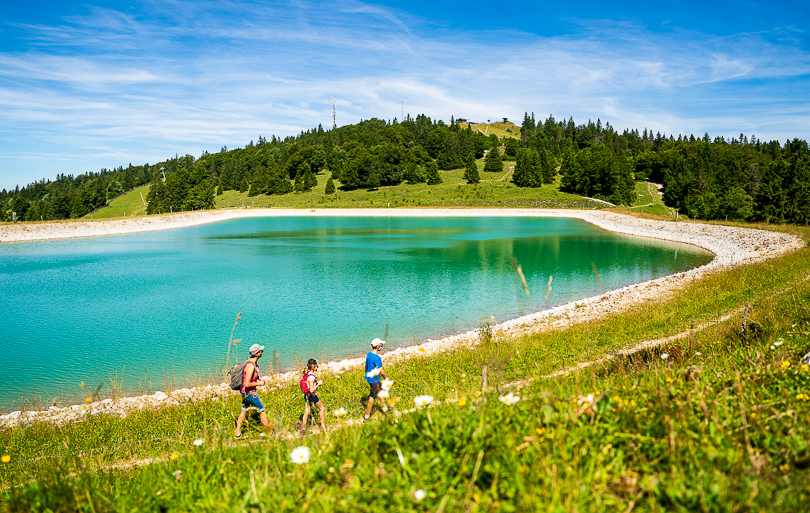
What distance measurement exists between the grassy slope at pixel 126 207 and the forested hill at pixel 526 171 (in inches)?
150

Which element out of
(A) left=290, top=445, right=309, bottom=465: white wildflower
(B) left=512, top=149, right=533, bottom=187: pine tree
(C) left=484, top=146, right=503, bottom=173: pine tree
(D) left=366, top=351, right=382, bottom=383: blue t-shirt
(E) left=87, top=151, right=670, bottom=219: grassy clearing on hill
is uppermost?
(C) left=484, top=146, right=503, bottom=173: pine tree

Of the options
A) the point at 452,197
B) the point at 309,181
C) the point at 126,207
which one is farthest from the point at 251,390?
the point at 126,207

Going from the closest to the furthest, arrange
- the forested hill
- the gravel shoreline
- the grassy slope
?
the gravel shoreline, the forested hill, the grassy slope

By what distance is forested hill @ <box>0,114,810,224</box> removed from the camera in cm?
6944

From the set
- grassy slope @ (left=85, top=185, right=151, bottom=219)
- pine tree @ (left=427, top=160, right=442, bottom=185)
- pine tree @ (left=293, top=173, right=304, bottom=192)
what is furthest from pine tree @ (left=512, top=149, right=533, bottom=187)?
grassy slope @ (left=85, top=185, right=151, bottom=219)

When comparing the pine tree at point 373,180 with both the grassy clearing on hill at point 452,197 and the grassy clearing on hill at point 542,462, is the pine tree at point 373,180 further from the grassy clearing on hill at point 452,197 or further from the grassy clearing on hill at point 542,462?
the grassy clearing on hill at point 542,462

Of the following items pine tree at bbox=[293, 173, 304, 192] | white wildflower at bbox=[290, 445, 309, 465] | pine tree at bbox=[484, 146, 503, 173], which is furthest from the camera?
pine tree at bbox=[293, 173, 304, 192]

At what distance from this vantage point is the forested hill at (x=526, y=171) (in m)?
69.4

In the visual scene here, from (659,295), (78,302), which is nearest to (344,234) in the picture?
(78,302)

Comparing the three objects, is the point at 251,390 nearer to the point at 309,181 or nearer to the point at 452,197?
the point at 452,197

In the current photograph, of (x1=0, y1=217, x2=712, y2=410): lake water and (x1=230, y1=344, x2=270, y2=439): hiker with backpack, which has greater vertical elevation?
(x1=230, y1=344, x2=270, y2=439): hiker with backpack

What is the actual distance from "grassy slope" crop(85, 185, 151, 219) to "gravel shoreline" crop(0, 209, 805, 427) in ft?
192

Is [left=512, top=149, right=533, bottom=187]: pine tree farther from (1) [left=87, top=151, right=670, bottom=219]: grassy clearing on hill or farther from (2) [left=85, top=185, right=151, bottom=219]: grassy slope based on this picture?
(2) [left=85, top=185, right=151, bottom=219]: grassy slope

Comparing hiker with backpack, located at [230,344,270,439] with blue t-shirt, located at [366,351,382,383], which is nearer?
hiker with backpack, located at [230,344,270,439]
